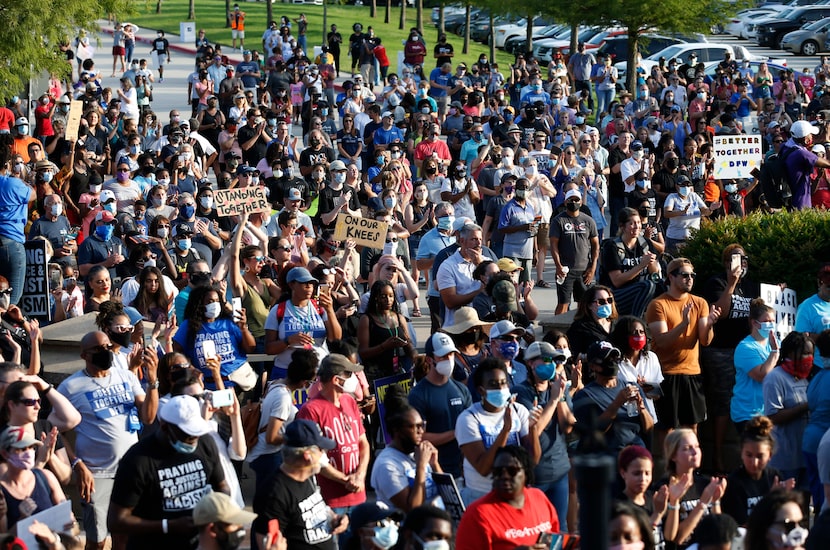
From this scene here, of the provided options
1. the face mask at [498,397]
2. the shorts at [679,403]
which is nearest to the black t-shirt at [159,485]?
the face mask at [498,397]

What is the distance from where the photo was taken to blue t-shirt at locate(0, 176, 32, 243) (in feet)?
42.2

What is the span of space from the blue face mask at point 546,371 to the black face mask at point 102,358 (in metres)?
2.56

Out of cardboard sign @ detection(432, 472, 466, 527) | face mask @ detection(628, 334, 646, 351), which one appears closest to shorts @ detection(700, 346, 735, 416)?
face mask @ detection(628, 334, 646, 351)

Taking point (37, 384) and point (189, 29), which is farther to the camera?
point (189, 29)

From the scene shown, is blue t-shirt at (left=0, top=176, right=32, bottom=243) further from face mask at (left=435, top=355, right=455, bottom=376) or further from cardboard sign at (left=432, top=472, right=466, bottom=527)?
cardboard sign at (left=432, top=472, right=466, bottom=527)

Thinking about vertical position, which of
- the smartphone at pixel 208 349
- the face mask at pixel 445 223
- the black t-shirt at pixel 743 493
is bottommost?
the black t-shirt at pixel 743 493

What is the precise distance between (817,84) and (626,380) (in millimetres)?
25503

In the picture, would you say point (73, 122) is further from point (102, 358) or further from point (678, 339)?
point (102, 358)

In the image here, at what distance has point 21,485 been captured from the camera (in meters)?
7.52

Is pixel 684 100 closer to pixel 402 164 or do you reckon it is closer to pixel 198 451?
pixel 402 164

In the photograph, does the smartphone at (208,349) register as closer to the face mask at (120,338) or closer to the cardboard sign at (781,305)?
the face mask at (120,338)

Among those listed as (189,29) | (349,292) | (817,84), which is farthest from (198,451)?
(189,29)

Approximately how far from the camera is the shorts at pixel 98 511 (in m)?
8.60

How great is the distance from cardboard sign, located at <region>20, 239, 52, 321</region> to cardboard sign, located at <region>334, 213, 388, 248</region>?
255 centimetres
